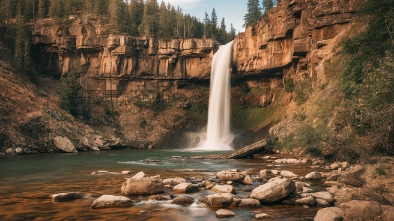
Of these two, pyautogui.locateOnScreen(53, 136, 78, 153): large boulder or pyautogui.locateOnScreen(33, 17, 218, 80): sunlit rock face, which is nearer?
pyautogui.locateOnScreen(53, 136, 78, 153): large boulder

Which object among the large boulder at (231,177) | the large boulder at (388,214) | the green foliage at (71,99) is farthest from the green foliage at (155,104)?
the large boulder at (388,214)

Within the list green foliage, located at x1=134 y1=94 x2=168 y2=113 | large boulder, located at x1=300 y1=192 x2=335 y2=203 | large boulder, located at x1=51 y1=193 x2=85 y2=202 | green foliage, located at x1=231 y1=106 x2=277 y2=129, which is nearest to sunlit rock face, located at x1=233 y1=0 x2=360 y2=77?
green foliage, located at x1=231 y1=106 x2=277 y2=129

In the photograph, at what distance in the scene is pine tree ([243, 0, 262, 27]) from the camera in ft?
294

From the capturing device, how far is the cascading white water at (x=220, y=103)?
6529 centimetres

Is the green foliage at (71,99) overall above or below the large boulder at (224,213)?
above

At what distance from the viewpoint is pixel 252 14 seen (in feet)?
307

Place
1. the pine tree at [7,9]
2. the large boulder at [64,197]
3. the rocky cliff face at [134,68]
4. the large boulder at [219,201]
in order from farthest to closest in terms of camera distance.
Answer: the pine tree at [7,9] < the rocky cliff face at [134,68] < the large boulder at [64,197] < the large boulder at [219,201]

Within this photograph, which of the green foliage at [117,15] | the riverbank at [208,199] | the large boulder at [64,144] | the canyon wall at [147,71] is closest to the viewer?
the riverbank at [208,199]

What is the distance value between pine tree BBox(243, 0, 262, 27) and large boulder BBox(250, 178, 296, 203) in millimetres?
78168

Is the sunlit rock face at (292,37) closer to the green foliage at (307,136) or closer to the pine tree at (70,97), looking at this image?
the green foliage at (307,136)

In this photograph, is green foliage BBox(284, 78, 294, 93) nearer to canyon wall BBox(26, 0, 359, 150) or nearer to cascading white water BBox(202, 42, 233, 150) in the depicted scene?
canyon wall BBox(26, 0, 359, 150)

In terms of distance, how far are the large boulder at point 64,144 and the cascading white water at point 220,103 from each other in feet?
78.6

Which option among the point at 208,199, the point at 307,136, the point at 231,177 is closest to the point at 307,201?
the point at 208,199

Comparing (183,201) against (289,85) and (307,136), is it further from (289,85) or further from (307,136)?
(289,85)
